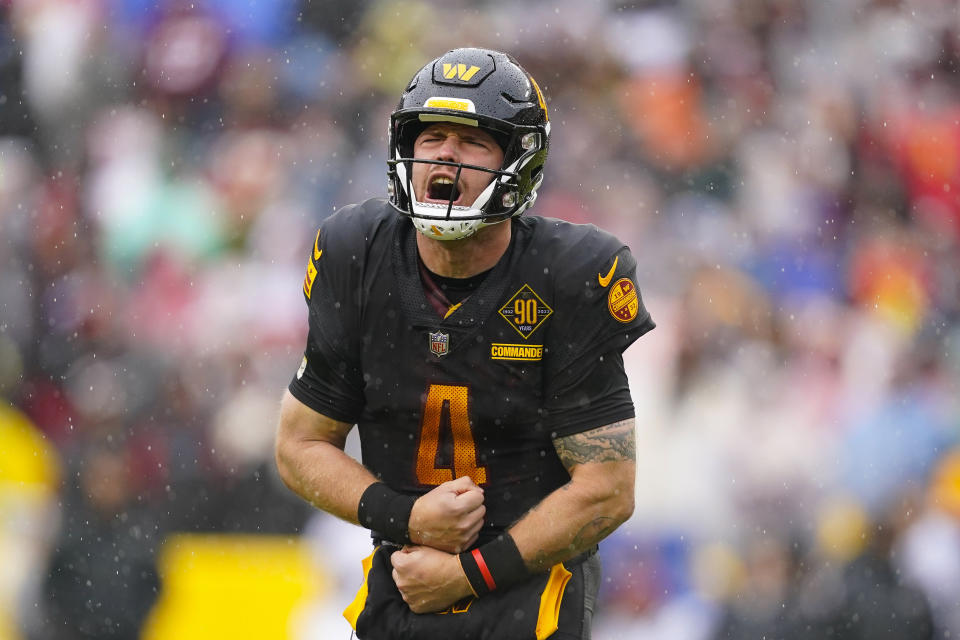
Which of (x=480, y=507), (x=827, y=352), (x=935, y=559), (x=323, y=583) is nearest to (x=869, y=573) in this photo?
(x=935, y=559)

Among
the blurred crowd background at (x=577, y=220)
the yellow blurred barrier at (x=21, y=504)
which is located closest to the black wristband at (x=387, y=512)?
the blurred crowd background at (x=577, y=220)

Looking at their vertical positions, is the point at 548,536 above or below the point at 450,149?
below

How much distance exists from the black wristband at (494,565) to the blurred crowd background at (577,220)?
106 inches

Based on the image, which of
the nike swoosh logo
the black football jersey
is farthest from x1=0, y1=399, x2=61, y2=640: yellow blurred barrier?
the nike swoosh logo

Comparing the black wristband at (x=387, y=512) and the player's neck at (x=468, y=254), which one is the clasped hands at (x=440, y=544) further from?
the player's neck at (x=468, y=254)

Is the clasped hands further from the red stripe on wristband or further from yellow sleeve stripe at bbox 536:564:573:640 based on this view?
yellow sleeve stripe at bbox 536:564:573:640

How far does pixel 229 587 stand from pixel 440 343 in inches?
124

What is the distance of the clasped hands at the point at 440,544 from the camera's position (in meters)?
2.63

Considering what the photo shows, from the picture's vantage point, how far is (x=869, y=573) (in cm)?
518

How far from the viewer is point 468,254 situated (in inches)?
108

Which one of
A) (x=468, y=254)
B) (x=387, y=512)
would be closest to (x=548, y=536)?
(x=387, y=512)

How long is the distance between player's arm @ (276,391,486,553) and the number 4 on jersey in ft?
0.18

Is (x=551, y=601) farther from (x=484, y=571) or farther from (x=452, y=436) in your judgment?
(x=452, y=436)

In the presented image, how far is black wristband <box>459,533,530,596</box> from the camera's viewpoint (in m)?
2.63
